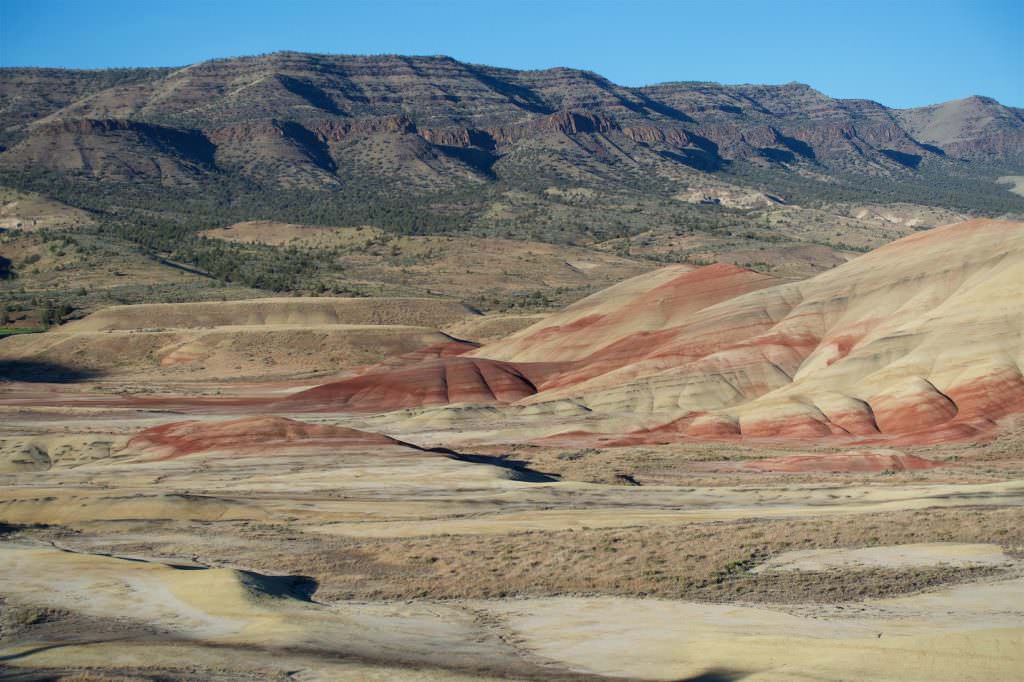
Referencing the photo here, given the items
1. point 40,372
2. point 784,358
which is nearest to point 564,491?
point 784,358

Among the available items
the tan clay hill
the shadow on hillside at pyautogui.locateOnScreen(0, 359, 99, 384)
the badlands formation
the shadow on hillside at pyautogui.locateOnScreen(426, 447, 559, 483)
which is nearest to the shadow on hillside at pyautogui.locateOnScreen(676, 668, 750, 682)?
the badlands formation

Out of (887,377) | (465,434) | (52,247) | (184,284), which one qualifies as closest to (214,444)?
(465,434)

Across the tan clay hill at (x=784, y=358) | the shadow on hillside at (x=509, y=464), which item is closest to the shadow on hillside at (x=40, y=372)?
the tan clay hill at (x=784, y=358)

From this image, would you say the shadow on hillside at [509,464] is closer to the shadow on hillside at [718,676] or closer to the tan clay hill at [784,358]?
the tan clay hill at [784,358]

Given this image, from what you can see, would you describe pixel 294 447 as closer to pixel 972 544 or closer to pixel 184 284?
pixel 972 544

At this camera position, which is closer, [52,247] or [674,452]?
[674,452]

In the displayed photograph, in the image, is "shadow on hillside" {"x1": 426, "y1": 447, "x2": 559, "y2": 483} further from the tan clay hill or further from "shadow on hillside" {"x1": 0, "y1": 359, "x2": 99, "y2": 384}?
"shadow on hillside" {"x1": 0, "y1": 359, "x2": 99, "y2": 384}
